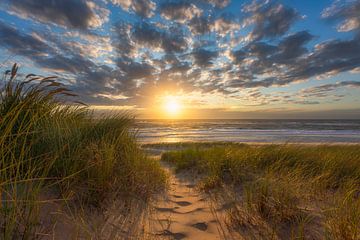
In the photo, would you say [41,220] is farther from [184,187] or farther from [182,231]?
[184,187]

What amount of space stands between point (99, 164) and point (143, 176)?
104cm

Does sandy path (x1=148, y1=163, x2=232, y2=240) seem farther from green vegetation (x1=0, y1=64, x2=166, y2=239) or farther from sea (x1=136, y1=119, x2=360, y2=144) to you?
sea (x1=136, y1=119, x2=360, y2=144)

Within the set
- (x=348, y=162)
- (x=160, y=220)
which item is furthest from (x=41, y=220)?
(x=348, y=162)

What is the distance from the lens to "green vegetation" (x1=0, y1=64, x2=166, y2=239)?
182cm

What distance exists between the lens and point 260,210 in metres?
2.70

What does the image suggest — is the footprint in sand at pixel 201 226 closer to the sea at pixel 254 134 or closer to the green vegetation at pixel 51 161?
the green vegetation at pixel 51 161

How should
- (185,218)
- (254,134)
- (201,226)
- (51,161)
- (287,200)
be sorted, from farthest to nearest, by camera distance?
(254,134) < (185,218) < (201,226) < (287,200) < (51,161)

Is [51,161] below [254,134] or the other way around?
the other way around

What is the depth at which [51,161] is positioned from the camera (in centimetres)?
226

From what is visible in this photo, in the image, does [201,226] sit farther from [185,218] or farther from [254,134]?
[254,134]

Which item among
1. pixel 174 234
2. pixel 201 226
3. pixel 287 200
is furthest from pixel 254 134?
pixel 174 234

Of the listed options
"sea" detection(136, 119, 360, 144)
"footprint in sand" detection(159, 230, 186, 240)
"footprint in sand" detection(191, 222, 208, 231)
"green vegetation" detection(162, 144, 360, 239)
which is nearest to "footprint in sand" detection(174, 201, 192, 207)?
"green vegetation" detection(162, 144, 360, 239)

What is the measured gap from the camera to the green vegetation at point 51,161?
1.82 m

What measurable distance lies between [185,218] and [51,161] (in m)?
1.90
